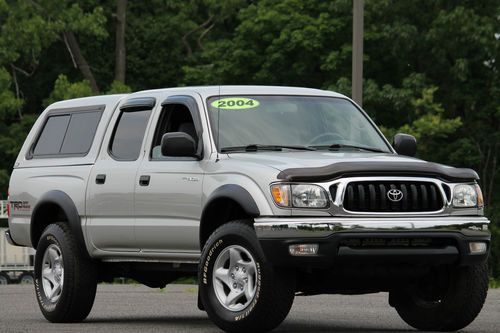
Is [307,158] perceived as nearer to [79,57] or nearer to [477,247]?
[477,247]

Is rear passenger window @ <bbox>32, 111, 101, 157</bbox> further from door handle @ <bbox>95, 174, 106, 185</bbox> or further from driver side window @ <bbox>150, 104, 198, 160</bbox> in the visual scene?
driver side window @ <bbox>150, 104, 198, 160</bbox>

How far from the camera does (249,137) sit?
37.8 feet

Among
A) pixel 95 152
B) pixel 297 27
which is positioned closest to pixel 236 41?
pixel 297 27

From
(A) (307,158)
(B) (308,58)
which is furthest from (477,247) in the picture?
(B) (308,58)

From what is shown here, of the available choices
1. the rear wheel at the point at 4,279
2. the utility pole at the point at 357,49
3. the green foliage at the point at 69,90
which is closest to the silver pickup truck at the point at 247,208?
the utility pole at the point at 357,49

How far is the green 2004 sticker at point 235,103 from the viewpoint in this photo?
11812mm

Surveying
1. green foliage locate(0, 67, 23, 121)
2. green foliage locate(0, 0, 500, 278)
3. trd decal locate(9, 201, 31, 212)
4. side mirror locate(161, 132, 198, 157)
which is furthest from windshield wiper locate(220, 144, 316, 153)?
green foliage locate(0, 67, 23, 121)

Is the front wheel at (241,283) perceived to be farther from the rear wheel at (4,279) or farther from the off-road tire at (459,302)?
the rear wheel at (4,279)

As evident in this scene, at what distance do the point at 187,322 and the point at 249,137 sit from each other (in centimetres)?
232

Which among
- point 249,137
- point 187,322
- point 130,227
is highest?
point 249,137

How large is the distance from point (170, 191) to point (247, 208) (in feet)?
4.41

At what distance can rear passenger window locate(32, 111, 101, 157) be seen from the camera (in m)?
13.2

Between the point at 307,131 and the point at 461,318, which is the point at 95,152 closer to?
the point at 307,131

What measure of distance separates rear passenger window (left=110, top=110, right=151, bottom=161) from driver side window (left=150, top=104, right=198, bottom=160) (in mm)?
203
